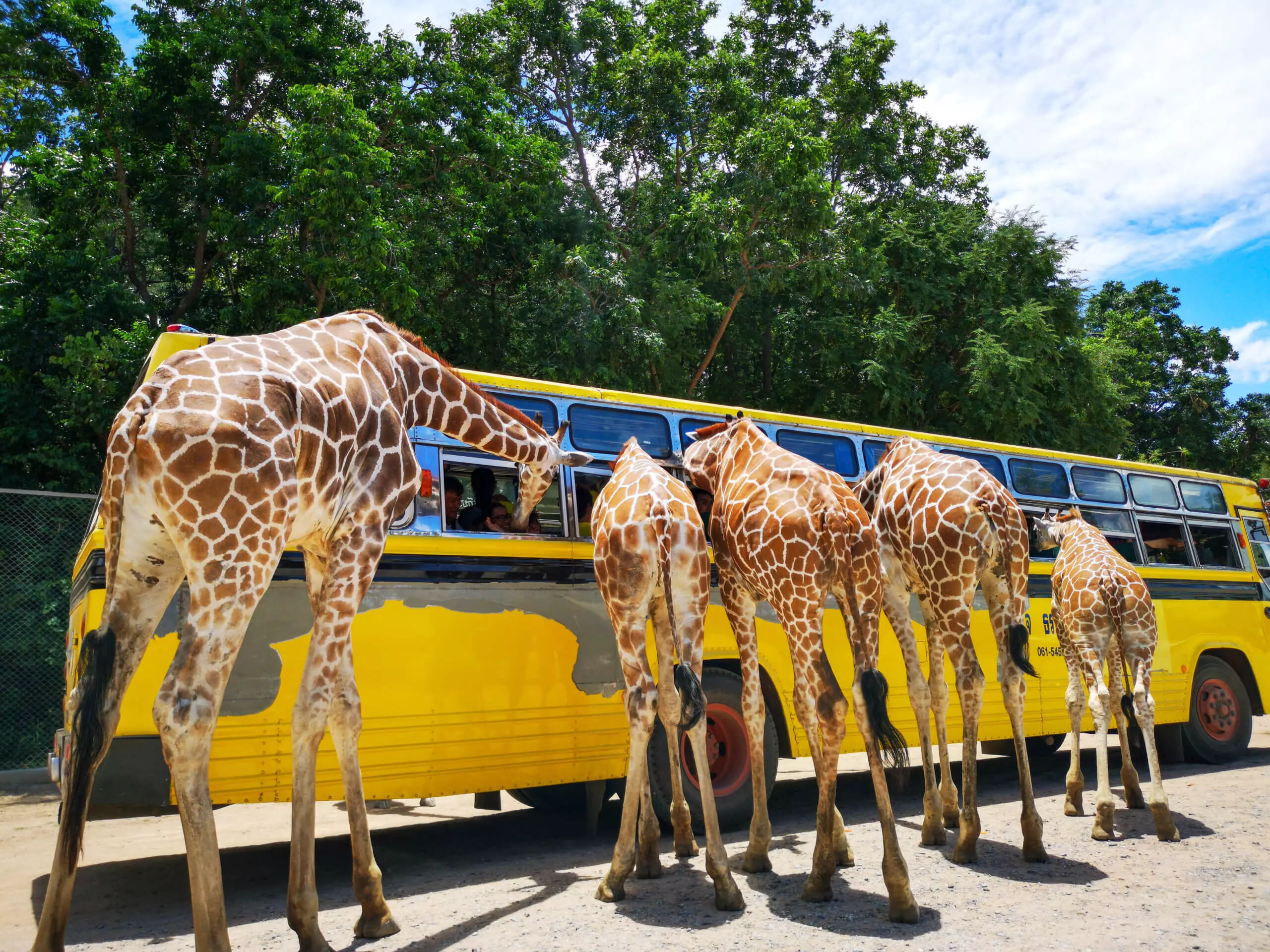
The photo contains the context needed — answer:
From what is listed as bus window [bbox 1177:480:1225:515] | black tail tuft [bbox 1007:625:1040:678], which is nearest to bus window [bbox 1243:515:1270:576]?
bus window [bbox 1177:480:1225:515]

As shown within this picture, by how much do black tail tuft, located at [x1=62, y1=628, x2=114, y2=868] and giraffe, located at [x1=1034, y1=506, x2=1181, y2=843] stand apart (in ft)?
20.5

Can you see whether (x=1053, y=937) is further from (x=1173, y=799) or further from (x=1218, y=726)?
(x=1218, y=726)

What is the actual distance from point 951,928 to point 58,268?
12624 mm

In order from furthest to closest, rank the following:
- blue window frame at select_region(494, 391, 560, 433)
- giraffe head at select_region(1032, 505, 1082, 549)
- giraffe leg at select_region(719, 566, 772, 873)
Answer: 1. giraffe head at select_region(1032, 505, 1082, 549)
2. blue window frame at select_region(494, 391, 560, 433)
3. giraffe leg at select_region(719, 566, 772, 873)

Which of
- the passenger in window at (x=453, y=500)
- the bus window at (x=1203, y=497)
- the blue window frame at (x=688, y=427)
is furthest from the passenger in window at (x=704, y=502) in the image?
the bus window at (x=1203, y=497)

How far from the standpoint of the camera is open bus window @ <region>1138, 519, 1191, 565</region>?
33.6 ft

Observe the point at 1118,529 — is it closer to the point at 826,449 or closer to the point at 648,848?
the point at 826,449

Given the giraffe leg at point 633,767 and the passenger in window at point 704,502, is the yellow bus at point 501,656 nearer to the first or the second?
the passenger in window at point 704,502

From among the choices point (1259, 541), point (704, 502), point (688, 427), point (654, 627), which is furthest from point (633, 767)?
point (1259, 541)

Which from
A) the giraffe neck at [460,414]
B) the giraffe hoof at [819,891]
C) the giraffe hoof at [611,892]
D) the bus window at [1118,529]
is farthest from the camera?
the bus window at [1118,529]

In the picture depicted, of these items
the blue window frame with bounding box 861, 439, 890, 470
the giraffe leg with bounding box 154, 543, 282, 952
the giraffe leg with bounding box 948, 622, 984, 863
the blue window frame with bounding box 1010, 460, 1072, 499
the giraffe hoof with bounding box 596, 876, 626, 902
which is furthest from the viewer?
the blue window frame with bounding box 1010, 460, 1072, 499

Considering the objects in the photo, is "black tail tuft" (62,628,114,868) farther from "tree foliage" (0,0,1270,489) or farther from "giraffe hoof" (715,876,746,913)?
"tree foliage" (0,0,1270,489)

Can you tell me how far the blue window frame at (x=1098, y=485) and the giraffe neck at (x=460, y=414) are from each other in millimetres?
6399

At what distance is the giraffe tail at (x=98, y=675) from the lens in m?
3.77
